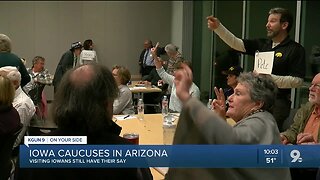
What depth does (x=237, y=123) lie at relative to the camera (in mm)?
1465

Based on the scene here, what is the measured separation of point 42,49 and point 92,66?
5.94 m

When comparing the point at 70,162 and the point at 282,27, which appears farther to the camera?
the point at 282,27

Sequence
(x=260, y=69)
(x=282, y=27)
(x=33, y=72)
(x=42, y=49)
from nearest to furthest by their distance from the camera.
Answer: (x=260, y=69)
(x=282, y=27)
(x=33, y=72)
(x=42, y=49)

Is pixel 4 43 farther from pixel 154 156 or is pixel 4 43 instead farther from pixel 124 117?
pixel 154 156

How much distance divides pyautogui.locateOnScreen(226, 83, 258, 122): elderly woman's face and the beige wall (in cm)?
493

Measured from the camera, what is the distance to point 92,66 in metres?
1.29

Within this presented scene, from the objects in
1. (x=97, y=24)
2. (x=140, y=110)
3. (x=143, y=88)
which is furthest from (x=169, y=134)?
(x=97, y=24)

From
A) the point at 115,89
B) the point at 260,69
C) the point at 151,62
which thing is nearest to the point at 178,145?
the point at 115,89

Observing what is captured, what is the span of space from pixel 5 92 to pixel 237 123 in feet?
4.19

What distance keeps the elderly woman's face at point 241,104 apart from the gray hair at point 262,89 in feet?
0.05

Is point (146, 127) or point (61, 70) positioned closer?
point (61, 70)

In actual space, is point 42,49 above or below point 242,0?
below

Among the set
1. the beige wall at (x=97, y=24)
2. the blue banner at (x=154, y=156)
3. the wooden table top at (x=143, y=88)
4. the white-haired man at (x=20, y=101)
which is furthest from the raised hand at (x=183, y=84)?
the beige wall at (x=97, y=24)

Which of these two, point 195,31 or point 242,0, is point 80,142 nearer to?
point 242,0
